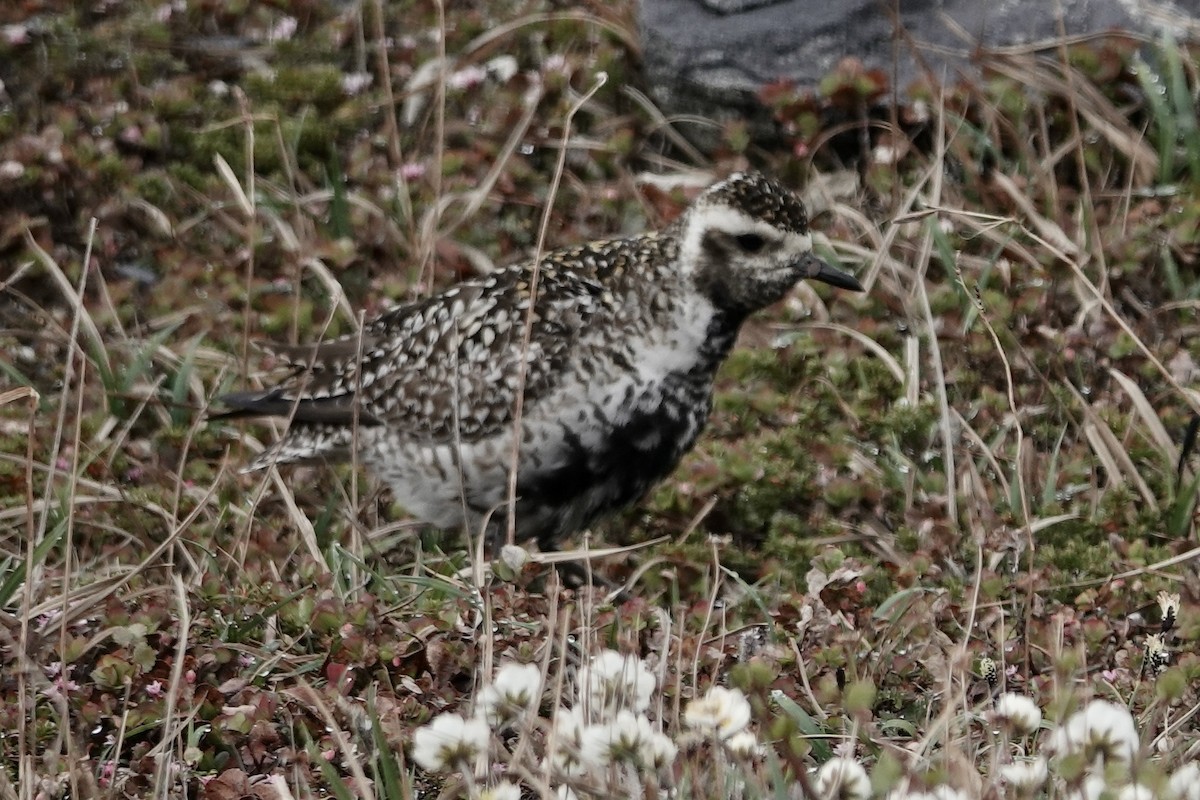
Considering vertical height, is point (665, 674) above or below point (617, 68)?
below

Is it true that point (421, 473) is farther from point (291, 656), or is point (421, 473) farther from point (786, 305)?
point (786, 305)

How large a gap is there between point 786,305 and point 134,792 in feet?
12.2

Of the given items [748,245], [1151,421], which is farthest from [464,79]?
[1151,421]

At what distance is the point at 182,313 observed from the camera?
6.80 meters

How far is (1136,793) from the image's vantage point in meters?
2.54

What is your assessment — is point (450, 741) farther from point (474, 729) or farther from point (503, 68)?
point (503, 68)

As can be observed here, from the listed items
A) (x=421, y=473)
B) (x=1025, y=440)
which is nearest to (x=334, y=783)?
(x=421, y=473)

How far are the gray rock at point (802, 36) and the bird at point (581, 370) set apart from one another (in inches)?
85.3

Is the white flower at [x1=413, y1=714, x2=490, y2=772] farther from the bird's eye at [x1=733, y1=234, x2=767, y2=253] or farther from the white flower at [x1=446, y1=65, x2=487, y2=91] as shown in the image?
the white flower at [x1=446, y1=65, x2=487, y2=91]

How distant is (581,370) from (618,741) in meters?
2.51

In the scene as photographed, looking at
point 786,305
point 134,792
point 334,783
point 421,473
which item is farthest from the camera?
point 786,305

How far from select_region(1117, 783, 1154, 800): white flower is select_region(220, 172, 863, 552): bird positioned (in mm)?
2583

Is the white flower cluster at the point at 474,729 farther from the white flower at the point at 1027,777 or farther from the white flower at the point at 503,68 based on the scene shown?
the white flower at the point at 503,68

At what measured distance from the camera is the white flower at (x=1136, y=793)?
2.54m
